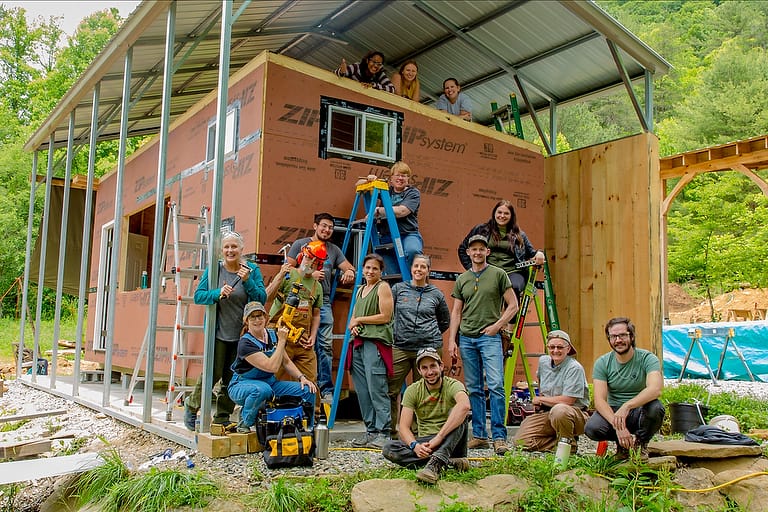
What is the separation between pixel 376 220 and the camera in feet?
21.5

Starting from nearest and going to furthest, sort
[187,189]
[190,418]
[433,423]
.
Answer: [433,423] < [190,418] < [187,189]

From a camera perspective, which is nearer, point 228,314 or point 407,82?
point 228,314

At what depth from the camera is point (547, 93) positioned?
9.95 meters

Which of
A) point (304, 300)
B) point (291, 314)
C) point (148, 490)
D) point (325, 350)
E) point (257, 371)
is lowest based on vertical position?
point (148, 490)

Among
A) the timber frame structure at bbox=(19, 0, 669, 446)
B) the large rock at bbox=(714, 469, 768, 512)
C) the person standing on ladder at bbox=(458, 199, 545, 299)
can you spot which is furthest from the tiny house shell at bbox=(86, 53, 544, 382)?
the large rock at bbox=(714, 469, 768, 512)

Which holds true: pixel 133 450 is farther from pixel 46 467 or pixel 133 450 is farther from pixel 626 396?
pixel 626 396

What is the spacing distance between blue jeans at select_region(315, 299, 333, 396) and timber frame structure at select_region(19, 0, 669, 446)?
2067mm

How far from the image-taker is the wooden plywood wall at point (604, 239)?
27.5 ft

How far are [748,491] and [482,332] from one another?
2209 mm

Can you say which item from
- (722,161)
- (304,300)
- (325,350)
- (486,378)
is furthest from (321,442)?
(722,161)

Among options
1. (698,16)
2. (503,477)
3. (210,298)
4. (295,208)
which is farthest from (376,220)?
(698,16)

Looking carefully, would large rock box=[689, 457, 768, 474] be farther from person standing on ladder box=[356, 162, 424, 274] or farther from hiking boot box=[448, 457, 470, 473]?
person standing on ladder box=[356, 162, 424, 274]

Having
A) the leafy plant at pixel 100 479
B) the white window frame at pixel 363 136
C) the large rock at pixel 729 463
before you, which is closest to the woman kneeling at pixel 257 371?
the leafy plant at pixel 100 479

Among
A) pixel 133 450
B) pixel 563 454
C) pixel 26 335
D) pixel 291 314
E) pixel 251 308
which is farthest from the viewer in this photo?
pixel 26 335
